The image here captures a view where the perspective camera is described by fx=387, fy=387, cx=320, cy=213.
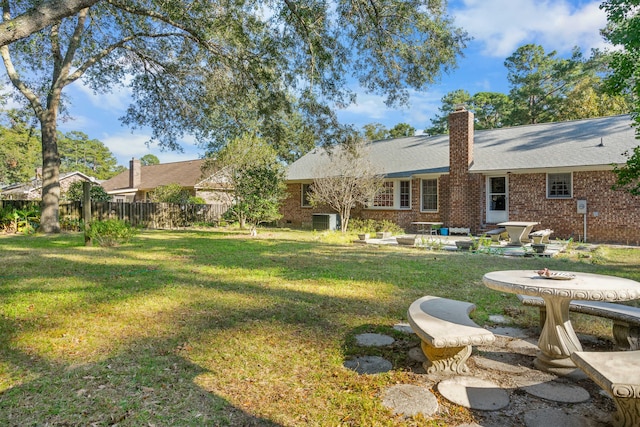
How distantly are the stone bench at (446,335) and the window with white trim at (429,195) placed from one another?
14230 mm

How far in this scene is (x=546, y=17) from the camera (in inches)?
491

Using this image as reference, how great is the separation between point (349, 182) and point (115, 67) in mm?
10127

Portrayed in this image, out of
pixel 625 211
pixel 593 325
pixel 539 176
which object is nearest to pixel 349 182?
pixel 539 176

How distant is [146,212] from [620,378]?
71.2ft

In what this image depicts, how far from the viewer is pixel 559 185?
47.6 feet

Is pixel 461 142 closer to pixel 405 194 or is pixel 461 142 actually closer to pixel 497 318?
pixel 405 194

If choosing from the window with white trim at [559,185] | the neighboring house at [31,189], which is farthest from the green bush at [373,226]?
the neighboring house at [31,189]

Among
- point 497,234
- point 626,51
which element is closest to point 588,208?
point 497,234

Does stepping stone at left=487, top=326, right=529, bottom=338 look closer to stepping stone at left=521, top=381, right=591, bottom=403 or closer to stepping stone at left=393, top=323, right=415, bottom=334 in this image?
stepping stone at left=393, top=323, right=415, bottom=334

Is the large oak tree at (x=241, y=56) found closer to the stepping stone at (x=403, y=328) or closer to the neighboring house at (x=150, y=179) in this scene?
the stepping stone at (x=403, y=328)

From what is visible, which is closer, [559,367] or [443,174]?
[559,367]

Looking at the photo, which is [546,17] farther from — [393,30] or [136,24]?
[136,24]

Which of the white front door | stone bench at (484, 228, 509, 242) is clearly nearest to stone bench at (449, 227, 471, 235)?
the white front door

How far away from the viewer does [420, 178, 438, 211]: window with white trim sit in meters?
17.4
